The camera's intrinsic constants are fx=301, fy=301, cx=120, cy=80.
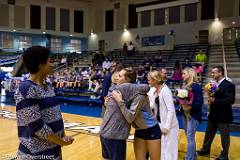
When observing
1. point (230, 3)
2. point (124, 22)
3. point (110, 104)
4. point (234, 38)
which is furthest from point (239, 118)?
point (124, 22)

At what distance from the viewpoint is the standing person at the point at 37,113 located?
1.80 meters

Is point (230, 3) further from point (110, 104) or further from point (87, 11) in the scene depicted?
point (110, 104)

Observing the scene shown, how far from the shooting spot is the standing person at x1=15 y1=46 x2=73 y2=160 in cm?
180

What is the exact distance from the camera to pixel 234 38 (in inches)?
713

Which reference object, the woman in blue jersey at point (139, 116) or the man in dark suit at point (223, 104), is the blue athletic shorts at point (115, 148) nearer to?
the woman in blue jersey at point (139, 116)

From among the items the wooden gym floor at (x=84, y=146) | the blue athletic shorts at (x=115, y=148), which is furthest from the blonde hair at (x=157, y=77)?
the wooden gym floor at (x=84, y=146)

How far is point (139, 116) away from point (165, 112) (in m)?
0.93

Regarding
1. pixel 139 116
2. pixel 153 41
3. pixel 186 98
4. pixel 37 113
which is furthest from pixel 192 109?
pixel 153 41

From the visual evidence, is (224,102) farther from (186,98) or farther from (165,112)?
(165,112)

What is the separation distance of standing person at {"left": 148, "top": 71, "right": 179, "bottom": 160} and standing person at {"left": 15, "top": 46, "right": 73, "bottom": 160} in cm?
164

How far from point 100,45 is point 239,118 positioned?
17753mm

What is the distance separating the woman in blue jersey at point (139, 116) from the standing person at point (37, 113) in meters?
0.56

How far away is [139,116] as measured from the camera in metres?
2.56

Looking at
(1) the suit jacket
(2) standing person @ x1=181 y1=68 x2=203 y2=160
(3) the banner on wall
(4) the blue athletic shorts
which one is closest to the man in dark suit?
(1) the suit jacket
